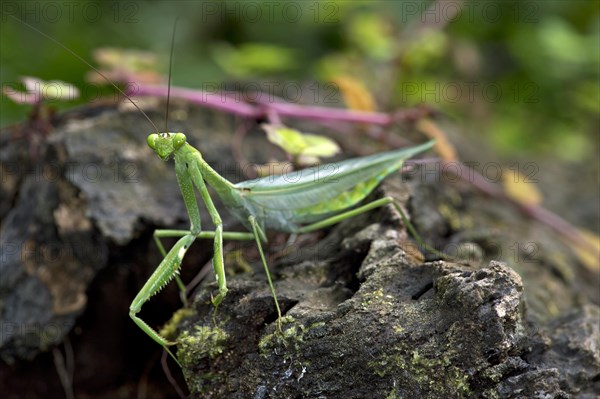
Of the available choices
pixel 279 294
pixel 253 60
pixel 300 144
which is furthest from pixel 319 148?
pixel 253 60

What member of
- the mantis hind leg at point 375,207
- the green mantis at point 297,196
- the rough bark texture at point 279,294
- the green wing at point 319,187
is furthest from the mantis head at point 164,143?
the mantis hind leg at point 375,207

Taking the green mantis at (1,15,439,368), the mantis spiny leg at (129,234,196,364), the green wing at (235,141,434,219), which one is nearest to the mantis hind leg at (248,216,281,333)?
the green mantis at (1,15,439,368)

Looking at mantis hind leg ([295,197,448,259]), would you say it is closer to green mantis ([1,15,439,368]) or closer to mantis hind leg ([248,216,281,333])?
green mantis ([1,15,439,368])

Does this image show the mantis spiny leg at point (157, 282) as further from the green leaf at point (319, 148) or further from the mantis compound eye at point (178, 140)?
the green leaf at point (319, 148)

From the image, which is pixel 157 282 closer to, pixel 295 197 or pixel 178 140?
pixel 178 140

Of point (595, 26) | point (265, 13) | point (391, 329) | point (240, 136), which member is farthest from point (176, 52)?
point (391, 329)

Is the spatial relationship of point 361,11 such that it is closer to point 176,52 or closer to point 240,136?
point 176,52
